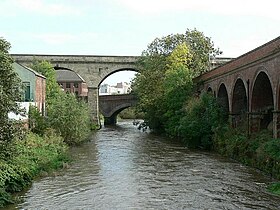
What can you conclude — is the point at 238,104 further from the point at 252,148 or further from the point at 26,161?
the point at 26,161

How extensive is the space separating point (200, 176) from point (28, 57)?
3765 centimetres

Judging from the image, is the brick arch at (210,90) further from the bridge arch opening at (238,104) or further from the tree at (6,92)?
the tree at (6,92)

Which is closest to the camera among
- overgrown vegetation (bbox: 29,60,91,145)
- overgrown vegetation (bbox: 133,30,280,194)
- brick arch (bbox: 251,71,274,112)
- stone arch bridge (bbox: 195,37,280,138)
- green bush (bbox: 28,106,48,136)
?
stone arch bridge (bbox: 195,37,280,138)

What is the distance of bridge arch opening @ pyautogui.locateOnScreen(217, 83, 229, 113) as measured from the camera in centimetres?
3328

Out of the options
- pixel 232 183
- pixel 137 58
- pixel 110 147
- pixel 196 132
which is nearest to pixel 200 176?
pixel 232 183

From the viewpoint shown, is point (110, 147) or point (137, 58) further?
point (137, 58)

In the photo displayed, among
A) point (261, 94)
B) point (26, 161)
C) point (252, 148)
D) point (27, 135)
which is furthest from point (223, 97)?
point (26, 161)

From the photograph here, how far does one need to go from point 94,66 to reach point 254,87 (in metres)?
31.0

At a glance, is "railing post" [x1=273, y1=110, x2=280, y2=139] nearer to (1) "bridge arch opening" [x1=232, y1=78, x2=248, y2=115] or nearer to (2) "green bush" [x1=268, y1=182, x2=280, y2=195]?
(2) "green bush" [x1=268, y1=182, x2=280, y2=195]

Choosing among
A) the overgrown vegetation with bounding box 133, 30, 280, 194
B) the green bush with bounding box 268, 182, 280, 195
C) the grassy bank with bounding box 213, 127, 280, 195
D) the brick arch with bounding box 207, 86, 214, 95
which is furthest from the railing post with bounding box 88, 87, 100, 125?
the green bush with bounding box 268, 182, 280, 195

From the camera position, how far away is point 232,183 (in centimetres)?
1828

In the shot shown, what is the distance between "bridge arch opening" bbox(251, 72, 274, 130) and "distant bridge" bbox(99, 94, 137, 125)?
35984mm

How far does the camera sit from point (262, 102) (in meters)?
26.3

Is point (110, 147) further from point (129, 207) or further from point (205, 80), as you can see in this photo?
point (129, 207)
